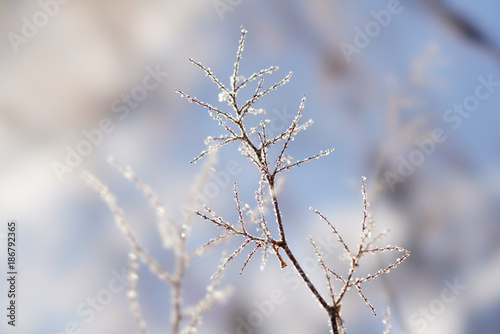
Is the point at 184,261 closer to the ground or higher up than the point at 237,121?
closer to the ground

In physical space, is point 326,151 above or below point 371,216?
above

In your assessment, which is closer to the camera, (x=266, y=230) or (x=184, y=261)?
(x=184, y=261)

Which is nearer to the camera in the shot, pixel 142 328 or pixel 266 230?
pixel 142 328

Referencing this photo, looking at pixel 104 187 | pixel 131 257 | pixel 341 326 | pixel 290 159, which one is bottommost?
pixel 341 326

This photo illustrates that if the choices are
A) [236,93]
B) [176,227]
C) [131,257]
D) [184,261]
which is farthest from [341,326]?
[236,93]

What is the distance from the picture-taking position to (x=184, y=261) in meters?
2.98

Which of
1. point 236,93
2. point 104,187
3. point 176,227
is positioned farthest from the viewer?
point 236,93

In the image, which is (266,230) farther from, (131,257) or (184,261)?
(131,257)

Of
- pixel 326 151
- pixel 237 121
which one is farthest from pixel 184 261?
pixel 326 151

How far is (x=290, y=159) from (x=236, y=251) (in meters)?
0.98

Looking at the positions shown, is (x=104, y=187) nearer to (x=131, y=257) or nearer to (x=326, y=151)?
(x=131, y=257)

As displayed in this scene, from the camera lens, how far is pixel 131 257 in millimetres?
2965

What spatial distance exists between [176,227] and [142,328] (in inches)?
33.7

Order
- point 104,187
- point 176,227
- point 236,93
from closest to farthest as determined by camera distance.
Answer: point 104,187, point 176,227, point 236,93
